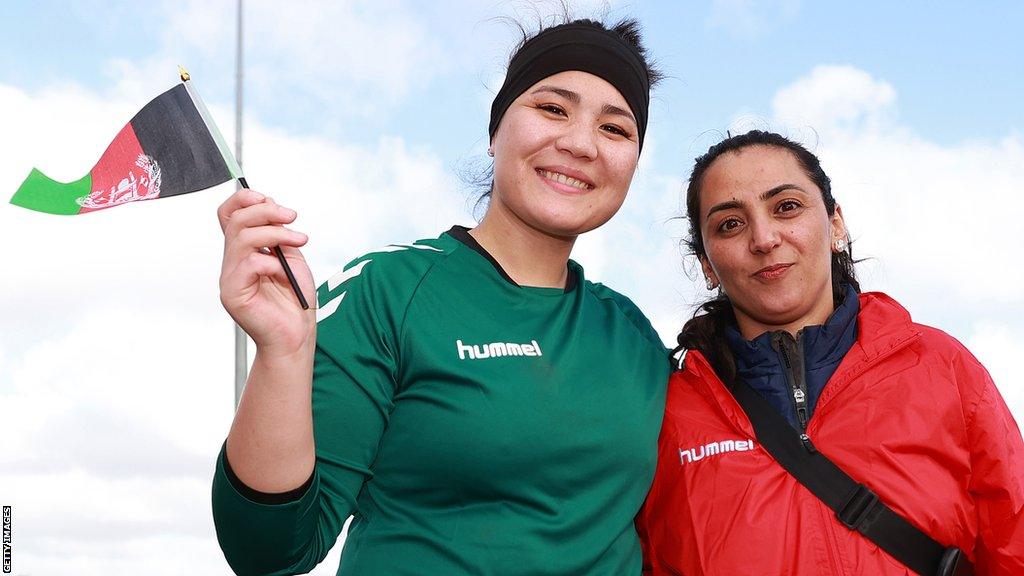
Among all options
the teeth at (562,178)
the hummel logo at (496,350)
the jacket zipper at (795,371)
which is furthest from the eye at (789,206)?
the hummel logo at (496,350)

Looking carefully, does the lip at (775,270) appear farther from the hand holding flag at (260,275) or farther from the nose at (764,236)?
the hand holding flag at (260,275)

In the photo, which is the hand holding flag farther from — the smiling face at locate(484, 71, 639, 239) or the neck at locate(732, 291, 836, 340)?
the neck at locate(732, 291, 836, 340)

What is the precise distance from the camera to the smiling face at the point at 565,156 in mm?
2943

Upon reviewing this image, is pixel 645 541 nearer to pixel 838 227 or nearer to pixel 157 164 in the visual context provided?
pixel 838 227

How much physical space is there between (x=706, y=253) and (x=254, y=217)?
1.97m

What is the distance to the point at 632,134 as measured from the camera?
3119 mm

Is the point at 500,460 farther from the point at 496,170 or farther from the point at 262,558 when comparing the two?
the point at 496,170

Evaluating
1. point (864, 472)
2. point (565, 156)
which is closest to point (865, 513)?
point (864, 472)

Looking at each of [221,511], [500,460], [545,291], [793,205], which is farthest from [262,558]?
[793,205]

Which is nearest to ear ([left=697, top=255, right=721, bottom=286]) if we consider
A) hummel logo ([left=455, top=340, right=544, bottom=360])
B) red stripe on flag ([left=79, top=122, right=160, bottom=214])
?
hummel logo ([left=455, top=340, right=544, bottom=360])

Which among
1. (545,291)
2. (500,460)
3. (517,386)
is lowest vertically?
(500,460)

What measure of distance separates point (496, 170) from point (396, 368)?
887mm

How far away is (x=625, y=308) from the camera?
11.1 ft

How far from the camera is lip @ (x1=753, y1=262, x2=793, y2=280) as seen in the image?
3.28m
